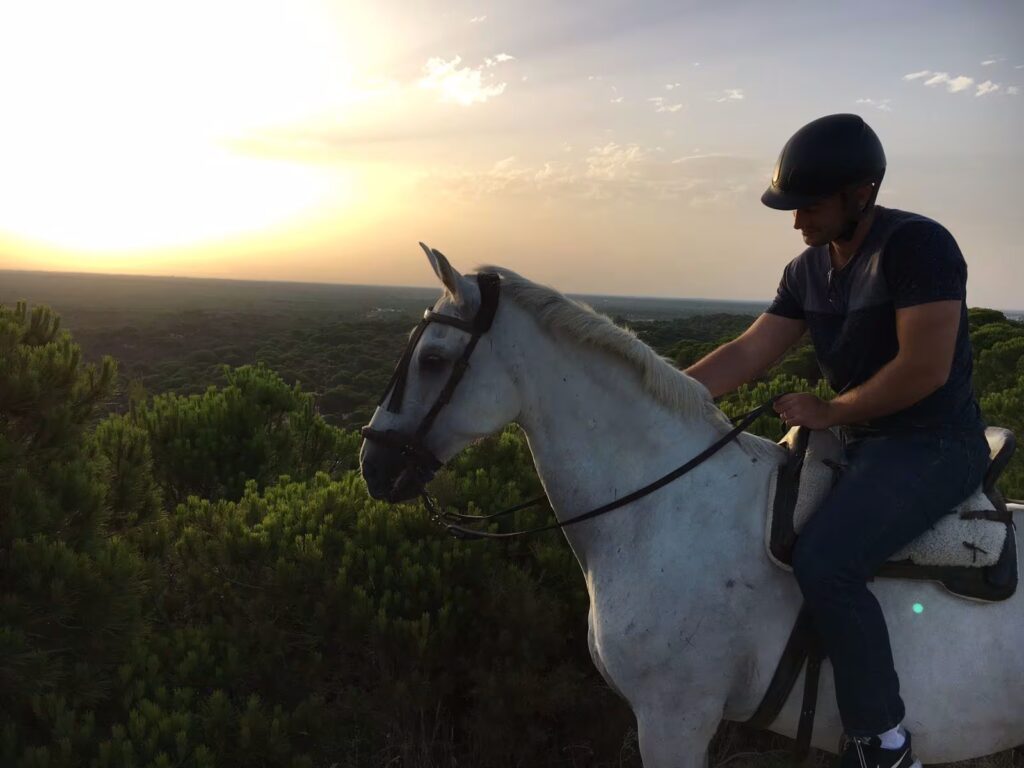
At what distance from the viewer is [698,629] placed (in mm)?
2482

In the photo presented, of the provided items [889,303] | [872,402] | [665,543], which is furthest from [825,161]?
[665,543]

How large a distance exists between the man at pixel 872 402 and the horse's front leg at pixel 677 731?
0.52 metres

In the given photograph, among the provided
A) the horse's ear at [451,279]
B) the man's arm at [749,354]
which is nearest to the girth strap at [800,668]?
the man's arm at [749,354]

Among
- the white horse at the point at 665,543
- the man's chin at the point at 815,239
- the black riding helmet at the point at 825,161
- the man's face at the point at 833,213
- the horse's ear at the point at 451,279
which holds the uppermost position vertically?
the black riding helmet at the point at 825,161

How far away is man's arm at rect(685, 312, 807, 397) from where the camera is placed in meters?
3.40

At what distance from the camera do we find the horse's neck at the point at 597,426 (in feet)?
8.78

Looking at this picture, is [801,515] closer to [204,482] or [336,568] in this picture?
[336,568]

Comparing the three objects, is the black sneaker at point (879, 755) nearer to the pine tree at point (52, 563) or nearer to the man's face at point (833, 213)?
the man's face at point (833, 213)

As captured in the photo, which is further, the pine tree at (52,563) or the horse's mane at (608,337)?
the pine tree at (52,563)

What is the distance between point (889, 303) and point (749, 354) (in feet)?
3.12

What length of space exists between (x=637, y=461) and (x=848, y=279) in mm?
1172

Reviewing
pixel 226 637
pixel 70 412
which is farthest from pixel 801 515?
pixel 70 412

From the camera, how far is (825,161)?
2.53 m

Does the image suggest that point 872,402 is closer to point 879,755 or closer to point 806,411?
→ point 806,411
